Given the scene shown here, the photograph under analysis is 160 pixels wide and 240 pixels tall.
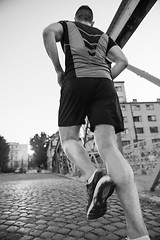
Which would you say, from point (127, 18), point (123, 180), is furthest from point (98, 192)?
point (127, 18)

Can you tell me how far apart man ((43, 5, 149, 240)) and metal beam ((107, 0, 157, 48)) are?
1259mm

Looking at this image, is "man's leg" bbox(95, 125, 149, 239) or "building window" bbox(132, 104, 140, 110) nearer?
"man's leg" bbox(95, 125, 149, 239)

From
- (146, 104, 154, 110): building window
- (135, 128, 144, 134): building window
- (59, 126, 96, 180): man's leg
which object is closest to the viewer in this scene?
(59, 126, 96, 180): man's leg

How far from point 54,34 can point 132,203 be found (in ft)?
4.55

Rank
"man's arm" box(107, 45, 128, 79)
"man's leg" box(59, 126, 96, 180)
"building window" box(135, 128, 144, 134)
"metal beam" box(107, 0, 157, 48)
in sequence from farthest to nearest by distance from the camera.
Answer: "building window" box(135, 128, 144, 134) → "metal beam" box(107, 0, 157, 48) → "man's arm" box(107, 45, 128, 79) → "man's leg" box(59, 126, 96, 180)

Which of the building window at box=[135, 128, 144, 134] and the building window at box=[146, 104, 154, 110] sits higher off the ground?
the building window at box=[146, 104, 154, 110]

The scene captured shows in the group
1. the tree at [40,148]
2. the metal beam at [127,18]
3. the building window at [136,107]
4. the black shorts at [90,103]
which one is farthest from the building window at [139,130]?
the tree at [40,148]

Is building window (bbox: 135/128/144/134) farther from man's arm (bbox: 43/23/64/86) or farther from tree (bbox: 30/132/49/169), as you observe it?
tree (bbox: 30/132/49/169)

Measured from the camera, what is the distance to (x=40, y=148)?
69375 mm

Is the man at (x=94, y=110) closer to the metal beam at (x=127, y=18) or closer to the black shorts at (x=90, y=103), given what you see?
the black shorts at (x=90, y=103)

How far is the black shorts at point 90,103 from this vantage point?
4.17 ft

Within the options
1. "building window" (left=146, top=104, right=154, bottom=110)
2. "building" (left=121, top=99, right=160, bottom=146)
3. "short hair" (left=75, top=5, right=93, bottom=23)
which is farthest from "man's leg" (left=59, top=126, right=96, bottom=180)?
"building window" (left=146, top=104, right=154, bottom=110)

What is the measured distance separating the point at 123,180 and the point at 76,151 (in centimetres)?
39

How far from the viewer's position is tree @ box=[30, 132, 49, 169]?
6641 cm
